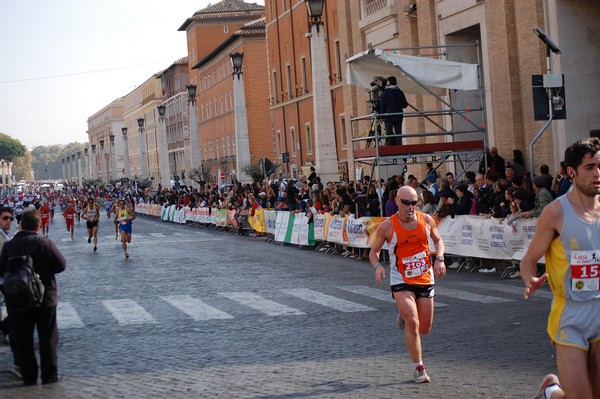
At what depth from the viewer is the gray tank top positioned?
6359mm

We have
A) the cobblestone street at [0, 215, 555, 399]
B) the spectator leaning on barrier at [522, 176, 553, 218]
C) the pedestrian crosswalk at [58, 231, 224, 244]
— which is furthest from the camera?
the pedestrian crosswalk at [58, 231, 224, 244]

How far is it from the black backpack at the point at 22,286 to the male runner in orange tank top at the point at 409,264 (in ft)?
10.6

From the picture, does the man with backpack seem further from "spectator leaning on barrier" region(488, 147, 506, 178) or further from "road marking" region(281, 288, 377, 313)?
"spectator leaning on barrier" region(488, 147, 506, 178)

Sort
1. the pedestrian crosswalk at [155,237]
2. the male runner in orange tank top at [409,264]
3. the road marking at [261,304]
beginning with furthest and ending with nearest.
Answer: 1. the pedestrian crosswalk at [155,237]
2. the road marking at [261,304]
3. the male runner in orange tank top at [409,264]

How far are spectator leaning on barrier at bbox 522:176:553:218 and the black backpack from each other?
10071mm

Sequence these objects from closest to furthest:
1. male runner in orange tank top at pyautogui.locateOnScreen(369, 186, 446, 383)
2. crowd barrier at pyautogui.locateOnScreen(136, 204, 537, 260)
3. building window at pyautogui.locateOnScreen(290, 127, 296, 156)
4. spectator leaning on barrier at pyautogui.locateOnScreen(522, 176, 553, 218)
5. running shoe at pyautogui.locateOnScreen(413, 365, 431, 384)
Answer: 1. running shoe at pyautogui.locateOnScreen(413, 365, 431, 384)
2. male runner in orange tank top at pyautogui.locateOnScreen(369, 186, 446, 383)
3. spectator leaning on barrier at pyautogui.locateOnScreen(522, 176, 553, 218)
4. crowd barrier at pyautogui.locateOnScreen(136, 204, 537, 260)
5. building window at pyautogui.locateOnScreen(290, 127, 296, 156)

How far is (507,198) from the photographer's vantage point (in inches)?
789

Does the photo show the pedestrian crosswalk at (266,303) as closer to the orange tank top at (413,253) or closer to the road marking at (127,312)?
the road marking at (127,312)

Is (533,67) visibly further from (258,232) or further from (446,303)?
(258,232)

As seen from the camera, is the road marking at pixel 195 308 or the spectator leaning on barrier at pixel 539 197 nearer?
the road marking at pixel 195 308

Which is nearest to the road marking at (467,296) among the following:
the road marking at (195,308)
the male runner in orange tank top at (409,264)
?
the road marking at (195,308)

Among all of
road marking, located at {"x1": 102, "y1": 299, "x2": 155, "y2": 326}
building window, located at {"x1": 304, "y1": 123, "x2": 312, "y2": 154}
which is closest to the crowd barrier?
road marking, located at {"x1": 102, "y1": 299, "x2": 155, "y2": 326}

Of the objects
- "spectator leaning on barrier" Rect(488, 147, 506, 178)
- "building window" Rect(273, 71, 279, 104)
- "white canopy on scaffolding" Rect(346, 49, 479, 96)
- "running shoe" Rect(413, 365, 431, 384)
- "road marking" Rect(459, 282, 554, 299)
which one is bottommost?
"road marking" Rect(459, 282, 554, 299)

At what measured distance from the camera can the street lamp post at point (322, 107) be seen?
34219 mm
